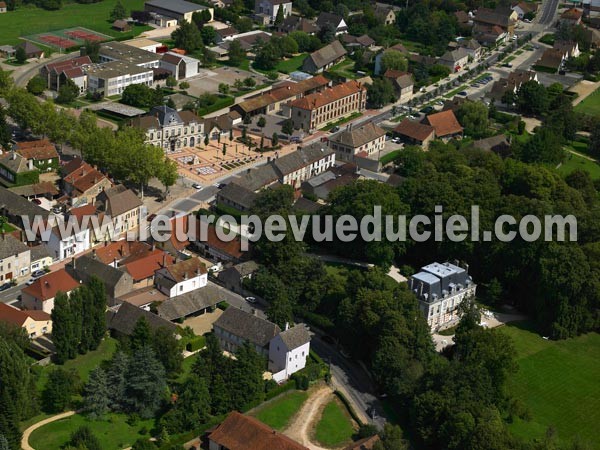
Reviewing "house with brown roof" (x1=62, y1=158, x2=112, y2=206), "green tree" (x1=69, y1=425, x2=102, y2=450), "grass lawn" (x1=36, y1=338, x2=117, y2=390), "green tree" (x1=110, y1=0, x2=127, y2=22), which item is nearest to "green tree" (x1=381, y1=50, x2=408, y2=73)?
"green tree" (x1=110, y1=0, x2=127, y2=22)

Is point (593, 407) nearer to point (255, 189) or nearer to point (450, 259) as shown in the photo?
point (450, 259)

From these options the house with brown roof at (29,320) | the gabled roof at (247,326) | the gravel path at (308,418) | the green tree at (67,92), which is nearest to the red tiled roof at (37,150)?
the green tree at (67,92)

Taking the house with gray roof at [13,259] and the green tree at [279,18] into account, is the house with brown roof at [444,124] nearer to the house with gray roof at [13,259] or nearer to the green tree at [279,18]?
the green tree at [279,18]

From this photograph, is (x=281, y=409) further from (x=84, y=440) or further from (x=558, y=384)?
(x=558, y=384)

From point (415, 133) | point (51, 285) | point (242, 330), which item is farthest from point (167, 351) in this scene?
point (415, 133)

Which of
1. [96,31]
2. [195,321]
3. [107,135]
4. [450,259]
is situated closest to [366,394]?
[195,321]

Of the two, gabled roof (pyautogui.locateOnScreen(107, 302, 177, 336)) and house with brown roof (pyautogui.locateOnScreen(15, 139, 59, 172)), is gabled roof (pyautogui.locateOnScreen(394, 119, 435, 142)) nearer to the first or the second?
house with brown roof (pyautogui.locateOnScreen(15, 139, 59, 172))
